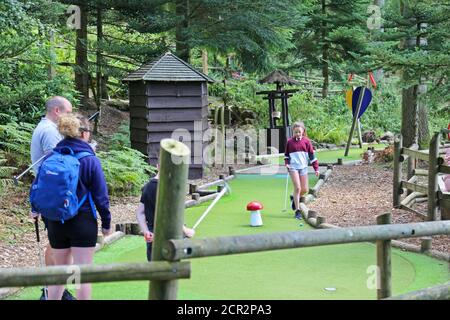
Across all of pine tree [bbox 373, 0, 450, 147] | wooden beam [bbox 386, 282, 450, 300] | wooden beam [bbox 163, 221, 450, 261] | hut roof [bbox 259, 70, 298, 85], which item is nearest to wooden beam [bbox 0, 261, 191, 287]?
wooden beam [bbox 163, 221, 450, 261]

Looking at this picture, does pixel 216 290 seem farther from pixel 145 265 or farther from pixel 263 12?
pixel 263 12

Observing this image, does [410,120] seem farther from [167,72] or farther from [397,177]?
[397,177]

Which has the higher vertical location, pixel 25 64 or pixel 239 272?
pixel 25 64

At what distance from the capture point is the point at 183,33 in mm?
17141

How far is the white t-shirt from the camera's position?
5.75 metres

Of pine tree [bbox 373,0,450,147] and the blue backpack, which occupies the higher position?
pine tree [bbox 373,0,450,147]

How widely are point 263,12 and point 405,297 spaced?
1432 centimetres

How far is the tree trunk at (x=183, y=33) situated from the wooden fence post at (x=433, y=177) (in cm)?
934

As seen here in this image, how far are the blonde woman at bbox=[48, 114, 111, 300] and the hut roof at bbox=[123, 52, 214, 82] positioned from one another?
970 centimetres

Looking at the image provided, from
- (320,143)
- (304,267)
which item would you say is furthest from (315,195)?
(320,143)

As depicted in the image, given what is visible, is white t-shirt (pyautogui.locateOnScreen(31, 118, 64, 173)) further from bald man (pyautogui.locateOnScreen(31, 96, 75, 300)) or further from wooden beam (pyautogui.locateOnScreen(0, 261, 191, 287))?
wooden beam (pyautogui.locateOnScreen(0, 261, 191, 287))

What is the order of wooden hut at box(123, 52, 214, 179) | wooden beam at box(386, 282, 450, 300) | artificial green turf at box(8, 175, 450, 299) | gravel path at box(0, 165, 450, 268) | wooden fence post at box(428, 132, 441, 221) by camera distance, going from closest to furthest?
wooden beam at box(386, 282, 450, 300), artificial green turf at box(8, 175, 450, 299), gravel path at box(0, 165, 450, 268), wooden fence post at box(428, 132, 441, 221), wooden hut at box(123, 52, 214, 179)

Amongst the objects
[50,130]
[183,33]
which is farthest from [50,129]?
[183,33]
